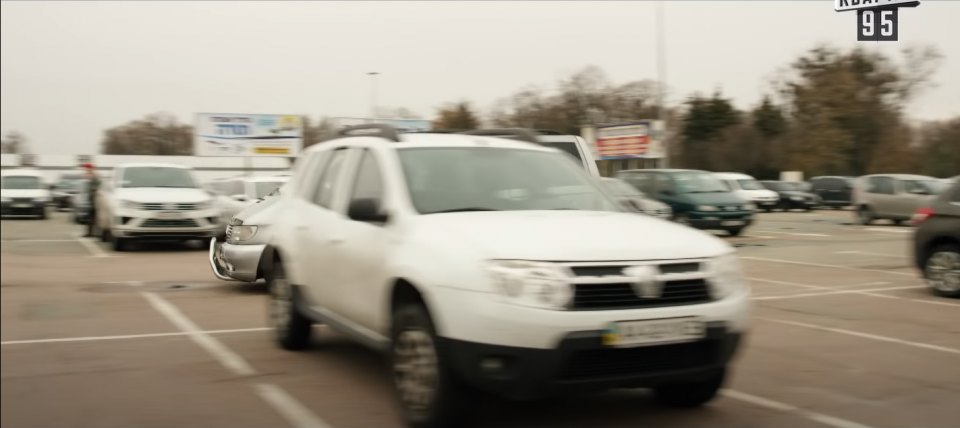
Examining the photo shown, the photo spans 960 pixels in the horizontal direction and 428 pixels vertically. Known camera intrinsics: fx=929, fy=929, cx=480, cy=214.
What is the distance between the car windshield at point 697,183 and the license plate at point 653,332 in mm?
18183

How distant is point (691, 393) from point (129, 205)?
14327mm

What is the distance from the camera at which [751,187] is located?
3922 cm

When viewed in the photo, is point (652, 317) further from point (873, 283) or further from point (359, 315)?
point (873, 283)

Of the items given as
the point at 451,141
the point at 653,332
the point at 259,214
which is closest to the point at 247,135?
the point at 259,214

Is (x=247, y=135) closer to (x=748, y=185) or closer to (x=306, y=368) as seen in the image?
(x=748, y=185)

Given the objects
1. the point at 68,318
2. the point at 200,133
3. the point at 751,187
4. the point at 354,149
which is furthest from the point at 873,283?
the point at 200,133

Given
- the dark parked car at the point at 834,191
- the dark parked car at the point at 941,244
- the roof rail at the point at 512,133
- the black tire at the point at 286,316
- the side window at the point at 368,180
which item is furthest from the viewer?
the dark parked car at the point at 834,191

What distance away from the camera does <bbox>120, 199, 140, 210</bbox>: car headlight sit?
17422 millimetres

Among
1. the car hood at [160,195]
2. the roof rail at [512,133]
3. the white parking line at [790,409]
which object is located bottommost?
the white parking line at [790,409]

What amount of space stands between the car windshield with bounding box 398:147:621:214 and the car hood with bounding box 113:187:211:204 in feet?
42.8

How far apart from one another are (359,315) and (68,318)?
172 inches

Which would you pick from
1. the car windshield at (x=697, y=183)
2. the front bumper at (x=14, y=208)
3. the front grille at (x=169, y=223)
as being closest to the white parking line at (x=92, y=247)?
the front grille at (x=169, y=223)

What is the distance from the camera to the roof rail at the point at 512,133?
22.2 ft

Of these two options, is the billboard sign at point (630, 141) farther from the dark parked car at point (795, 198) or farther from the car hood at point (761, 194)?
the dark parked car at point (795, 198)
